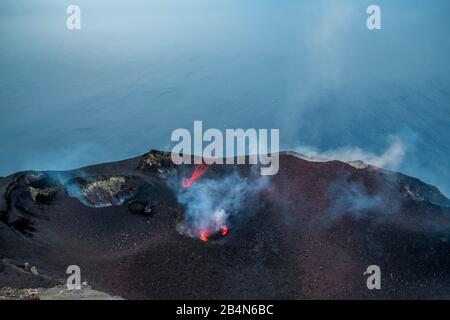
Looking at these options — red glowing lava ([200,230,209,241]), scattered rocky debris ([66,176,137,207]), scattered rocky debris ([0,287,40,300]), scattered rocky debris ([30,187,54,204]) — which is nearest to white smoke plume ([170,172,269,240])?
red glowing lava ([200,230,209,241])

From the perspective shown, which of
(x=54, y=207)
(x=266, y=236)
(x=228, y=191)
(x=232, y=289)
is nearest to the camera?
(x=232, y=289)

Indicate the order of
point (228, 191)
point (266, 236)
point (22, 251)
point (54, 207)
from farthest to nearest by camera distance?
Answer: point (228, 191) → point (54, 207) → point (266, 236) → point (22, 251)

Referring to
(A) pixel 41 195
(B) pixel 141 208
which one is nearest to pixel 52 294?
(B) pixel 141 208

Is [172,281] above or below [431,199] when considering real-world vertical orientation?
below

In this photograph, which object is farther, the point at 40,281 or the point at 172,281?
the point at 172,281
